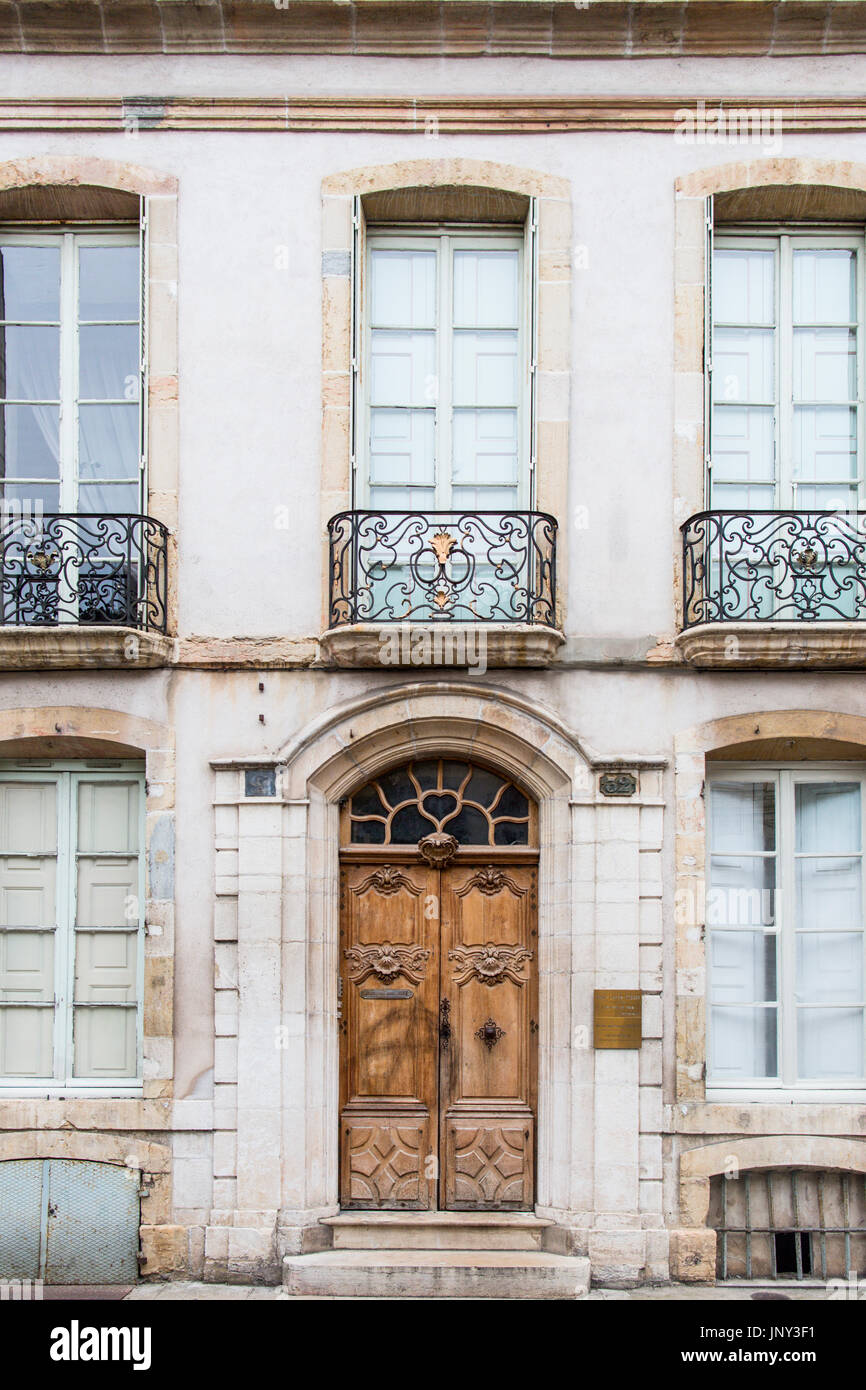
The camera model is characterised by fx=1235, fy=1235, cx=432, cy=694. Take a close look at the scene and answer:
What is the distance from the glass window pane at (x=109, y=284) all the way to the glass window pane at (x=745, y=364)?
11.5 feet

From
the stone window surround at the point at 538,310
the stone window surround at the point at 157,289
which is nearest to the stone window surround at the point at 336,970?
the stone window surround at the point at 538,310

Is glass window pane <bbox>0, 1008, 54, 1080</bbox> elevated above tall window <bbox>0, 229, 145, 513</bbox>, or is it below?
below

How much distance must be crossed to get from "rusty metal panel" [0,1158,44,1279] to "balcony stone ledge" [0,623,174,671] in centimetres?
275

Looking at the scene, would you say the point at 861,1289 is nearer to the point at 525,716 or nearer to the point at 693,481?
the point at 525,716

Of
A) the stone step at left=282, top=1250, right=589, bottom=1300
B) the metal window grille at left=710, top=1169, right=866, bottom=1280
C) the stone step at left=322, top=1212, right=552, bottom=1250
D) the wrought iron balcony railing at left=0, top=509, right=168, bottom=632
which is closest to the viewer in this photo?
the stone step at left=282, top=1250, right=589, bottom=1300

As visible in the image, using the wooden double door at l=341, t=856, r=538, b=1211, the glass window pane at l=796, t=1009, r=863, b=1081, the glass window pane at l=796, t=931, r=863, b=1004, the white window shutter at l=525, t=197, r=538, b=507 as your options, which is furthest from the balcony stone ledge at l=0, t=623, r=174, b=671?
the glass window pane at l=796, t=1009, r=863, b=1081

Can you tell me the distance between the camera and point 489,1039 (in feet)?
23.0

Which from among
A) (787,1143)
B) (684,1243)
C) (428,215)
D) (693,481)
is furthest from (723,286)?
(684,1243)

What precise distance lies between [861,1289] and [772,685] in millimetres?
3338

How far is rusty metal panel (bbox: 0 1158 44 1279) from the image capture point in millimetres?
6797

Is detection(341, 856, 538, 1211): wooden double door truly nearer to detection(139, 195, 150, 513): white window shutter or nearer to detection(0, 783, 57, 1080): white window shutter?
detection(0, 783, 57, 1080): white window shutter

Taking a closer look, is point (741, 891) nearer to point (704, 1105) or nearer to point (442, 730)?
point (704, 1105)

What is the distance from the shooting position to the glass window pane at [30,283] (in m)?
7.41

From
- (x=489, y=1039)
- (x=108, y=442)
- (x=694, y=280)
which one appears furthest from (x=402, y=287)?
(x=489, y=1039)
